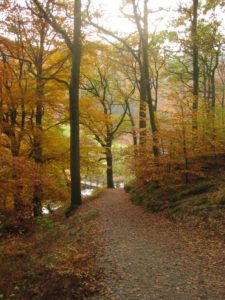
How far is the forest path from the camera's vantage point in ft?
18.2

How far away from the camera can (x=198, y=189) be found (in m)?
11.8

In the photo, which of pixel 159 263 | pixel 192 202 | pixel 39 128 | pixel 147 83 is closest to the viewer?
pixel 159 263

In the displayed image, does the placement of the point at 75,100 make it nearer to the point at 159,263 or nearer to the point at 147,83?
the point at 147,83

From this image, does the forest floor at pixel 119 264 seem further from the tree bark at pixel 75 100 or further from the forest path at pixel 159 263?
the tree bark at pixel 75 100

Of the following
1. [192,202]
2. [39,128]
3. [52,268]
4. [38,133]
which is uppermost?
[39,128]

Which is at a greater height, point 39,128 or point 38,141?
point 39,128

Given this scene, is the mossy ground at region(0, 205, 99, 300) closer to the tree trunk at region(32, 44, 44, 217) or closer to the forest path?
the forest path

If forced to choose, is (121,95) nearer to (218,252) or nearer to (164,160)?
(164,160)

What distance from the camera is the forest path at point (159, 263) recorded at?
18.2 ft

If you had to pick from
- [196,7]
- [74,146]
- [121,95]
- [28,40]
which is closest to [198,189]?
[74,146]

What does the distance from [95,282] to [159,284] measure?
1.18 meters

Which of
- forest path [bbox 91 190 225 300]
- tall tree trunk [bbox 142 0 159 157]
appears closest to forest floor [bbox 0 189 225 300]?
forest path [bbox 91 190 225 300]

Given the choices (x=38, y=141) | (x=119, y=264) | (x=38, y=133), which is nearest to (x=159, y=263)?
(x=119, y=264)

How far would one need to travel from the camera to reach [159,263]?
22.6 ft
